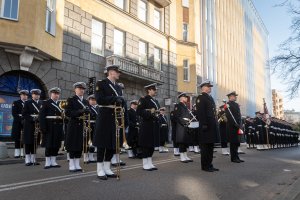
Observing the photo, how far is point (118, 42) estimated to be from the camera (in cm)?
2111

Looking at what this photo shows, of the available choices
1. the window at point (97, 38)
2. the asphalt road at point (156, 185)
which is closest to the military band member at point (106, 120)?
the asphalt road at point (156, 185)

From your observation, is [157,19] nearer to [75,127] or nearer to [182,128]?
[182,128]

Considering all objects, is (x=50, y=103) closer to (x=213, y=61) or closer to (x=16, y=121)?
(x=16, y=121)

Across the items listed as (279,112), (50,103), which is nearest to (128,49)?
(50,103)

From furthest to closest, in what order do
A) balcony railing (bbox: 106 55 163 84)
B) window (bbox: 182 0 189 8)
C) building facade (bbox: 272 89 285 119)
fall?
building facade (bbox: 272 89 285 119), window (bbox: 182 0 189 8), balcony railing (bbox: 106 55 163 84)

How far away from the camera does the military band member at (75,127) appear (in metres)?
7.62

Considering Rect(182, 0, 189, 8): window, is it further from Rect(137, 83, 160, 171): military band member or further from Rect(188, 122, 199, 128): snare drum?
Rect(137, 83, 160, 171): military band member

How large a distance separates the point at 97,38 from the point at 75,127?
12.5 m

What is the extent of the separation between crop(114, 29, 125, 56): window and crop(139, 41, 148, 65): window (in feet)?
6.93

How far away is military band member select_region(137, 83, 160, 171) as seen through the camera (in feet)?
26.6

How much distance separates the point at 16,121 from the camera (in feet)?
36.7

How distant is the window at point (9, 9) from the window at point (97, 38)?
5.33 metres

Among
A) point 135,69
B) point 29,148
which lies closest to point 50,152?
point 29,148

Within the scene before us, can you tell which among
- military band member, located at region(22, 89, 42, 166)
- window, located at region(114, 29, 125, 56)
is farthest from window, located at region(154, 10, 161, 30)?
military band member, located at region(22, 89, 42, 166)
